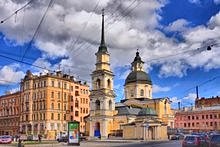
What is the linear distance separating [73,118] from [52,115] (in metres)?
8.38

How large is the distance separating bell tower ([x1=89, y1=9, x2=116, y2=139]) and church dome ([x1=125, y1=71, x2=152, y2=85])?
9798 mm

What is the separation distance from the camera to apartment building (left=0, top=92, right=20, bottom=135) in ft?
337

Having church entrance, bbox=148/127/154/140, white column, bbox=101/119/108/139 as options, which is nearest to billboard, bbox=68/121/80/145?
church entrance, bbox=148/127/154/140

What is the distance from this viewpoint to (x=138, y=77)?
9588 cm

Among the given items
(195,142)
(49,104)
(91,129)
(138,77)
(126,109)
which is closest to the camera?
(195,142)

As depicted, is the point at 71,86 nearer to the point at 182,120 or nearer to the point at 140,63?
the point at 140,63

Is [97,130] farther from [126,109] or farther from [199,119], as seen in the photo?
[199,119]

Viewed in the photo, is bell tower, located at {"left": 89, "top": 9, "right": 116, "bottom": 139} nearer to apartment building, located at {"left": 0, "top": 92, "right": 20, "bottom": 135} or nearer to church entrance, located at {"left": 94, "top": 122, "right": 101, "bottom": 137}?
church entrance, located at {"left": 94, "top": 122, "right": 101, "bottom": 137}

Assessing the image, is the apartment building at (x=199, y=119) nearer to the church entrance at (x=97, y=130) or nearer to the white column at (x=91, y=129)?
the church entrance at (x=97, y=130)

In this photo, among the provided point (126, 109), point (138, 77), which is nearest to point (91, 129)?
point (126, 109)

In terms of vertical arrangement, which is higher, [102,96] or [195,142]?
[102,96]

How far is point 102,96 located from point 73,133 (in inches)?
1692

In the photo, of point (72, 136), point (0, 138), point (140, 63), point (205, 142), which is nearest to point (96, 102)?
point (140, 63)

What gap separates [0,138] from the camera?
60.7 metres
